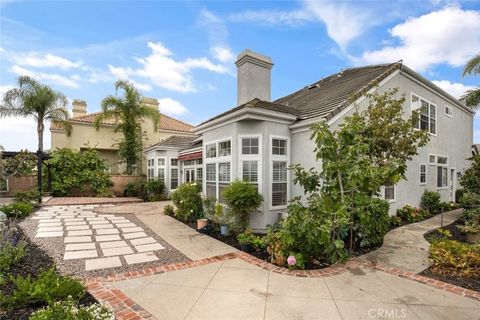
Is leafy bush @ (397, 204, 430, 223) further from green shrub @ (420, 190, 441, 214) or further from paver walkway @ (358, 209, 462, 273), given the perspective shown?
green shrub @ (420, 190, 441, 214)

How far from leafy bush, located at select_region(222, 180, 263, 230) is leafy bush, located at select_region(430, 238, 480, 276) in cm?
495

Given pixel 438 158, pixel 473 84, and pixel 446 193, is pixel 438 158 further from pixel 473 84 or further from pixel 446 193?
pixel 473 84

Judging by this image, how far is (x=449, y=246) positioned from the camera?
6.02m

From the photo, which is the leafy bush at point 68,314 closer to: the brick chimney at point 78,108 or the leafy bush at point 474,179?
the leafy bush at point 474,179

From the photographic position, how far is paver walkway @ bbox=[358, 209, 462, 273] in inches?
232

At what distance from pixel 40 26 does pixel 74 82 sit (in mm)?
2907

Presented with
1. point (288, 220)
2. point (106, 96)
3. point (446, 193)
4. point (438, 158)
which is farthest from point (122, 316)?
point (106, 96)

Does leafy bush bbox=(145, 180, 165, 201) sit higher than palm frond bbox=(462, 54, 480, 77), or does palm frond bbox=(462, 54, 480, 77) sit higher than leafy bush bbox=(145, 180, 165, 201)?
palm frond bbox=(462, 54, 480, 77)

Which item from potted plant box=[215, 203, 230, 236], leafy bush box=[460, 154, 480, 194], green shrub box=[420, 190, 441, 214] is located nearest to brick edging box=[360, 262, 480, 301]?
potted plant box=[215, 203, 230, 236]

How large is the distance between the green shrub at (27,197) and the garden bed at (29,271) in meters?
8.38

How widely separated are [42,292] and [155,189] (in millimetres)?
15531

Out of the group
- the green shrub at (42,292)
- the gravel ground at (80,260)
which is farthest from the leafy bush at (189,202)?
the green shrub at (42,292)

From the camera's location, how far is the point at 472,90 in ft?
50.3

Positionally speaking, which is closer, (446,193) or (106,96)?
(446,193)
